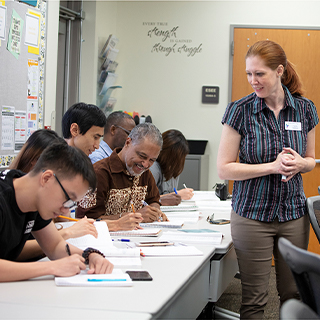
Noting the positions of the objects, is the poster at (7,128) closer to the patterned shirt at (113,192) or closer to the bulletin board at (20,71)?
the bulletin board at (20,71)

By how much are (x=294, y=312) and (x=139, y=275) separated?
70 centimetres

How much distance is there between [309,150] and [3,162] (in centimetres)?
209

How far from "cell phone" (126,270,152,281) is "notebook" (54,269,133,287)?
35 millimetres

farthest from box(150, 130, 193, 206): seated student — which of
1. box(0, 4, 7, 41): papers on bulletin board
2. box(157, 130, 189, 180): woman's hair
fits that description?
box(0, 4, 7, 41): papers on bulletin board

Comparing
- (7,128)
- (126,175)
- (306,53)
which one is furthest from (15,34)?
(306,53)

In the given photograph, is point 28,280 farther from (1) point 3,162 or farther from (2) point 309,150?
(1) point 3,162

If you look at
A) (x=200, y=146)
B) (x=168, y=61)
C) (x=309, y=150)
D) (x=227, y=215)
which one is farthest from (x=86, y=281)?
(x=168, y=61)

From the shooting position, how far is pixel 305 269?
922 mm

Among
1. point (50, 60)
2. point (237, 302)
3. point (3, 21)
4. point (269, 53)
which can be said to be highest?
point (3, 21)

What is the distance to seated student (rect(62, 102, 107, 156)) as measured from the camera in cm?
264

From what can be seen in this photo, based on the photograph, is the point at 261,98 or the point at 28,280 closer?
the point at 28,280

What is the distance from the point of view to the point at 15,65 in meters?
3.15

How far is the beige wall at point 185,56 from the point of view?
5043mm

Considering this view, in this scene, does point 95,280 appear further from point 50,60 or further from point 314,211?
point 50,60
